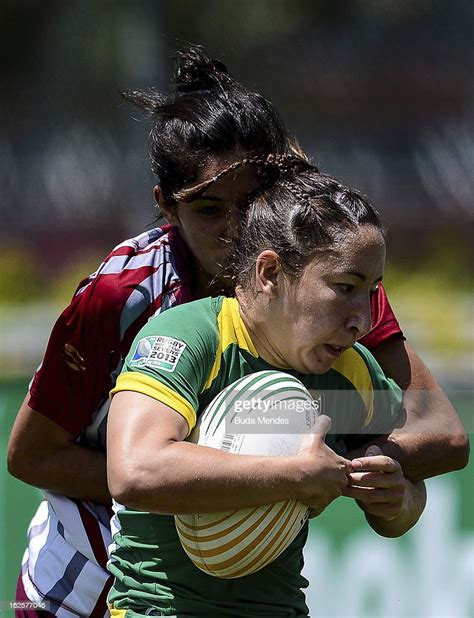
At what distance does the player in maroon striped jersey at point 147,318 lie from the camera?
186 cm

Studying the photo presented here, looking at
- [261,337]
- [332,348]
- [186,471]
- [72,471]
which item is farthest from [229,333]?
[72,471]

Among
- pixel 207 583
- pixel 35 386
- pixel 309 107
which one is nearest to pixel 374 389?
pixel 207 583

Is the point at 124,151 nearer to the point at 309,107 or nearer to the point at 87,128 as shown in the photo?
the point at 87,128

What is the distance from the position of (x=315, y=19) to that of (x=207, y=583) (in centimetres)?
117

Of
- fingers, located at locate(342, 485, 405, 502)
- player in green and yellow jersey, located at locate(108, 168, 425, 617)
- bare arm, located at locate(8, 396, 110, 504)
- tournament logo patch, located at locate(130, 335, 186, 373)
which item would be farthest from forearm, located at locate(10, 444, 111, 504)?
fingers, located at locate(342, 485, 405, 502)

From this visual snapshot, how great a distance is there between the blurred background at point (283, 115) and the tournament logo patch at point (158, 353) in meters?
0.73

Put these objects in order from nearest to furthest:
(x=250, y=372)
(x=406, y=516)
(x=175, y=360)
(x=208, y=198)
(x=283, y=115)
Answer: (x=175, y=360) < (x=250, y=372) < (x=406, y=516) < (x=208, y=198) < (x=283, y=115)

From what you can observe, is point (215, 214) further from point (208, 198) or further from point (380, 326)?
point (380, 326)

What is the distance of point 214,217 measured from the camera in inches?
72.6

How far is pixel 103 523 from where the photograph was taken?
2.04 m

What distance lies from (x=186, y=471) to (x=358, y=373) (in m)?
0.41

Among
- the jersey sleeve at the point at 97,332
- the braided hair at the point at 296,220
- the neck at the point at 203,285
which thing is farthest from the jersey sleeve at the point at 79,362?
the braided hair at the point at 296,220

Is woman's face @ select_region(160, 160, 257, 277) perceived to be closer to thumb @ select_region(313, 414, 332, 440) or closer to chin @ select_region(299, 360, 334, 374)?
chin @ select_region(299, 360, 334, 374)

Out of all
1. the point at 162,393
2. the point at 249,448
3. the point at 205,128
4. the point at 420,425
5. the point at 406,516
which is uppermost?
the point at 205,128
